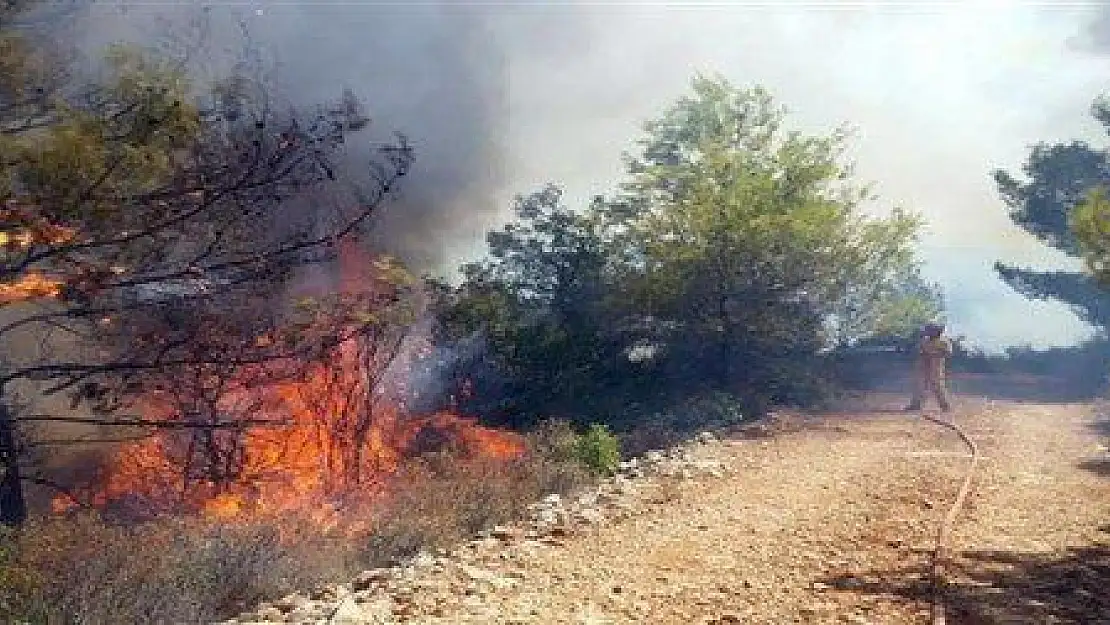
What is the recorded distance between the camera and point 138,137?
25.0 feet

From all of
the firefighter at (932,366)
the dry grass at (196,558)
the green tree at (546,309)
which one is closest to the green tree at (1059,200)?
the firefighter at (932,366)

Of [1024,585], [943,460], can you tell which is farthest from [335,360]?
[1024,585]

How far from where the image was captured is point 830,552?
752 cm

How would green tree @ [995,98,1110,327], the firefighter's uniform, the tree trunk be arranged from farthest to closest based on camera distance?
1. green tree @ [995,98,1110,327]
2. the firefighter's uniform
3. the tree trunk

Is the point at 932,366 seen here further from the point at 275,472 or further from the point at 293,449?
the point at 275,472

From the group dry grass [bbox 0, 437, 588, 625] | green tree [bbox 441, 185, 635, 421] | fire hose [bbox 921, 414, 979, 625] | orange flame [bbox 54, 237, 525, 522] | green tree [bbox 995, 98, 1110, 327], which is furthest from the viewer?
green tree [bbox 995, 98, 1110, 327]

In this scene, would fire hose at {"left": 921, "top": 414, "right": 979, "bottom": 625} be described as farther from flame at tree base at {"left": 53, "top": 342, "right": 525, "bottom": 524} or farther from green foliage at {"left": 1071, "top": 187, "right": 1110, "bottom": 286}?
flame at tree base at {"left": 53, "top": 342, "right": 525, "bottom": 524}

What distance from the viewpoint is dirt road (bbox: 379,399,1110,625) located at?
6121mm

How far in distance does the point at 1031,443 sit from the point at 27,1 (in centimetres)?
1476

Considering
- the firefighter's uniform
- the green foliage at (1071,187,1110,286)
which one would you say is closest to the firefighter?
the firefighter's uniform

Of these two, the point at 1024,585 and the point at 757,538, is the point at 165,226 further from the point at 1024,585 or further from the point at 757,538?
the point at 1024,585

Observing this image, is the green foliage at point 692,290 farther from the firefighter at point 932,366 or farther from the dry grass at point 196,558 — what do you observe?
the dry grass at point 196,558

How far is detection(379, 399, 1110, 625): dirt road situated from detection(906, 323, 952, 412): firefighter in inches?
203

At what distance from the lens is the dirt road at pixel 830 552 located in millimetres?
6121
